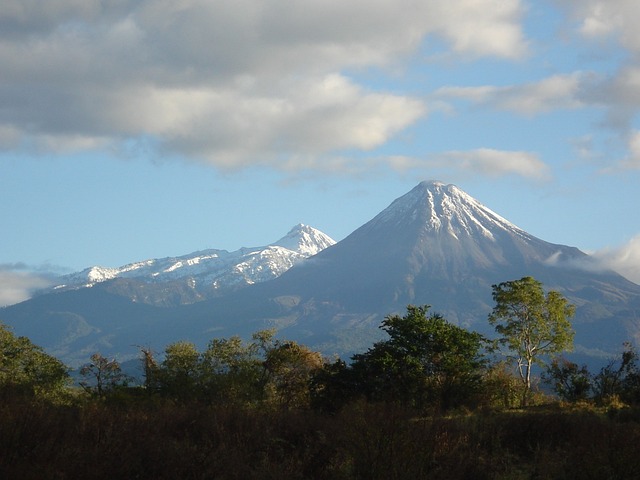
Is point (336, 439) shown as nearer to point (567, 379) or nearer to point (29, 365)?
point (567, 379)

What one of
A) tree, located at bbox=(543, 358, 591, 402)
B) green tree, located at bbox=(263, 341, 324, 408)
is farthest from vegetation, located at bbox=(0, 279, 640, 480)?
green tree, located at bbox=(263, 341, 324, 408)

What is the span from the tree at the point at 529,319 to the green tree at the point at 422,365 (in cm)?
528

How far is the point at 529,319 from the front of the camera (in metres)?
64.9

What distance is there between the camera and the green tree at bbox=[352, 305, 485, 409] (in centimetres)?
5341

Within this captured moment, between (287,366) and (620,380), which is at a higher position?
(287,366)

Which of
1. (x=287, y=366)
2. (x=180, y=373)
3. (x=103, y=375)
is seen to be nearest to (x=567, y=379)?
Result: (x=287, y=366)

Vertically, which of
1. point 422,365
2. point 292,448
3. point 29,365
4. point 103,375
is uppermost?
point 29,365

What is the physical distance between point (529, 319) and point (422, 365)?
13.8 m

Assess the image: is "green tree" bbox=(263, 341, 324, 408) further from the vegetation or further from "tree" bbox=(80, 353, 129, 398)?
the vegetation

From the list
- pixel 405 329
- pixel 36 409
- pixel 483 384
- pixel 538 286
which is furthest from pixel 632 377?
pixel 36 409

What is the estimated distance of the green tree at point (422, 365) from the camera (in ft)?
175

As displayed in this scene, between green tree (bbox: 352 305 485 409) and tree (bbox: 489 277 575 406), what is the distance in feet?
17.3

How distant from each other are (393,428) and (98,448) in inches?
323

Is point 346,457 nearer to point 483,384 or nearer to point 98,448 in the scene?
point 98,448
